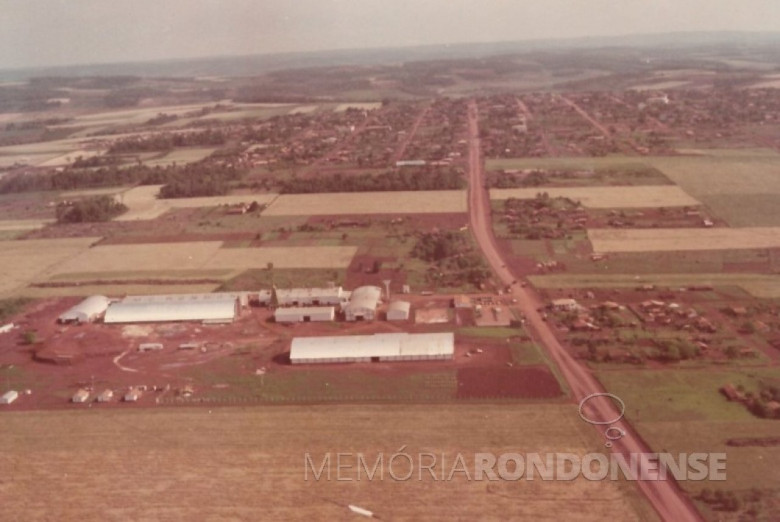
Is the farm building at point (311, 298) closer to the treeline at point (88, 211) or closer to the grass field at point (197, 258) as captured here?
the grass field at point (197, 258)

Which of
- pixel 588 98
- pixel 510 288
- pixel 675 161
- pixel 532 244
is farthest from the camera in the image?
pixel 588 98

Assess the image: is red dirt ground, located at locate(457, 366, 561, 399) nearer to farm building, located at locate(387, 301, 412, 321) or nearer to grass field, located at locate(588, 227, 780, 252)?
farm building, located at locate(387, 301, 412, 321)

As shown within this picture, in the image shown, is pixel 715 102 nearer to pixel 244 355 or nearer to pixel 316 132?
pixel 316 132

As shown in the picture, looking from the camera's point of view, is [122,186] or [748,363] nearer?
[748,363]

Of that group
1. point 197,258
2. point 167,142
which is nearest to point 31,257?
point 197,258

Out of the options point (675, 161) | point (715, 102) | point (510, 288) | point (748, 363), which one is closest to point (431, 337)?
point (510, 288)

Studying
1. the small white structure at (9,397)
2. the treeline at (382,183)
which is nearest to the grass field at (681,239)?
the treeline at (382,183)
